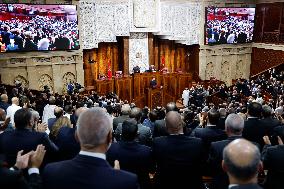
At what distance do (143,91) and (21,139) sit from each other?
13672mm

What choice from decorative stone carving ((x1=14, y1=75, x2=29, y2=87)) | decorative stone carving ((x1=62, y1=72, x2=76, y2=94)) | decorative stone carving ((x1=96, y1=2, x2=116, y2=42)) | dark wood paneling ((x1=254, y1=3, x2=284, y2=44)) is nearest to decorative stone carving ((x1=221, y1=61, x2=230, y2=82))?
dark wood paneling ((x1=254, y1=3, x2=284, y2=44))

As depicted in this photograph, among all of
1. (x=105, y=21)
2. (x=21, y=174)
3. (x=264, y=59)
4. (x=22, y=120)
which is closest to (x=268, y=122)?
(x=22, y=120)

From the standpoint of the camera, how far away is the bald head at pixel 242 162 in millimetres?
2103

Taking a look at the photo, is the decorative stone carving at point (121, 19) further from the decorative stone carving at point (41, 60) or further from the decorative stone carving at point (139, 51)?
the decorative stone carving at point (41, 60)

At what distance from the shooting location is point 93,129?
7.16 feet

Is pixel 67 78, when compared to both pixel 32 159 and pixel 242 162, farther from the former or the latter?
pixel 242 162

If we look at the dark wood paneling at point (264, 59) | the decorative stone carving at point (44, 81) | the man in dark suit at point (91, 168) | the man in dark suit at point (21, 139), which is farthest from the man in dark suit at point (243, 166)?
the dark wood paneling at point (264, 59)

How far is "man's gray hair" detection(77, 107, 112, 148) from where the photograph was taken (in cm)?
218

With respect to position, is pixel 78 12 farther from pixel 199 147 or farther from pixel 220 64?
pixel 199 147

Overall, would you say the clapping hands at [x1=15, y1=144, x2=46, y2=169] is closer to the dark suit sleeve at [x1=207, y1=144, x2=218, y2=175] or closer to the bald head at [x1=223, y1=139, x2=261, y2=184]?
the bald head at [x1=223, y1=139, x2=261, y2=184]

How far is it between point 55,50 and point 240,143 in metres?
13.7

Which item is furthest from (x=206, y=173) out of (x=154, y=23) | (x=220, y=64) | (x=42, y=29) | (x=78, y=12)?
(x=220, y=64)

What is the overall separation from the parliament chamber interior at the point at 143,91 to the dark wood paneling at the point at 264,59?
2.3 inches

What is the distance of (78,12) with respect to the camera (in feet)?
51.4
